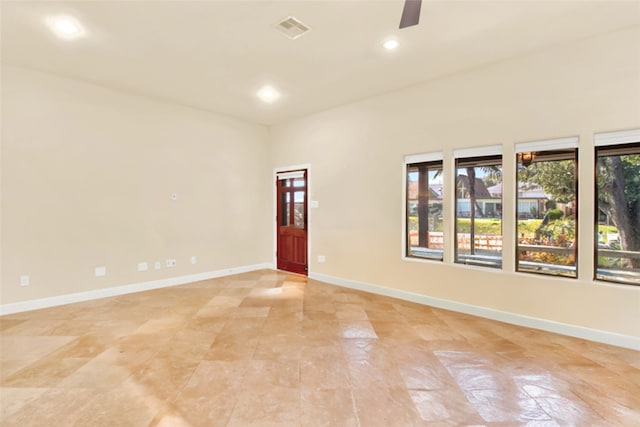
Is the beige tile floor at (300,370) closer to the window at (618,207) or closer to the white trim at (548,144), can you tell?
the window at (618,207)

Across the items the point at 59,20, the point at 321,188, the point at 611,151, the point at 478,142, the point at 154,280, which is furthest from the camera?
the point at 321,188

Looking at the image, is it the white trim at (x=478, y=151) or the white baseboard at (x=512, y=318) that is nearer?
the white baseboard at (x=512, y=318)

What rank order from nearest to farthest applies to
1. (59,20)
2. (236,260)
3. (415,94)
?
(59,20), (415,94), (236,260)

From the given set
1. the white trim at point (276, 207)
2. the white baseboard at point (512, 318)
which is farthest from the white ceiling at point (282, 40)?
the white baseboard at point (512, 318)

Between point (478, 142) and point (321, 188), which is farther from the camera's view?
point (321, 188)

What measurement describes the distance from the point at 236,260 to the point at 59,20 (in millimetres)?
4336

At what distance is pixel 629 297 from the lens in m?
2.90

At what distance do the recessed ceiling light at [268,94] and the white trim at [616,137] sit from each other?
401 centimetres

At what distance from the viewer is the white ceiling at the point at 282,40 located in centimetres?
264

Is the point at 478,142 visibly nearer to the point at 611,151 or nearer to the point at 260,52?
the point at 611,151

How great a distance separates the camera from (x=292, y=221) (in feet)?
20.4

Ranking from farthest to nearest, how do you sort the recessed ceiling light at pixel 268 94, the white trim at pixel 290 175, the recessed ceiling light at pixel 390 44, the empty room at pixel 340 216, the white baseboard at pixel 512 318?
1. the white trim at pixel 290 175
2. the recessed ceiling light at pixel 268 94
3. the recessed ceiling light at pixel 390 44
4. the white baseboard at pixel 512 318
5. the empty room at pixel 340 216

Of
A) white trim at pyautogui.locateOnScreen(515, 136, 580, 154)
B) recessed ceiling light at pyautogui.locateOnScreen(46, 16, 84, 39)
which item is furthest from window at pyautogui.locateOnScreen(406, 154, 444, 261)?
recessed ceiling light at pyautogui.locateOnScreen(46, 16, 84, 39)

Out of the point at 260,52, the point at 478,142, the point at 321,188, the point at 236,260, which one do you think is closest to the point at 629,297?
the point at 478,142
